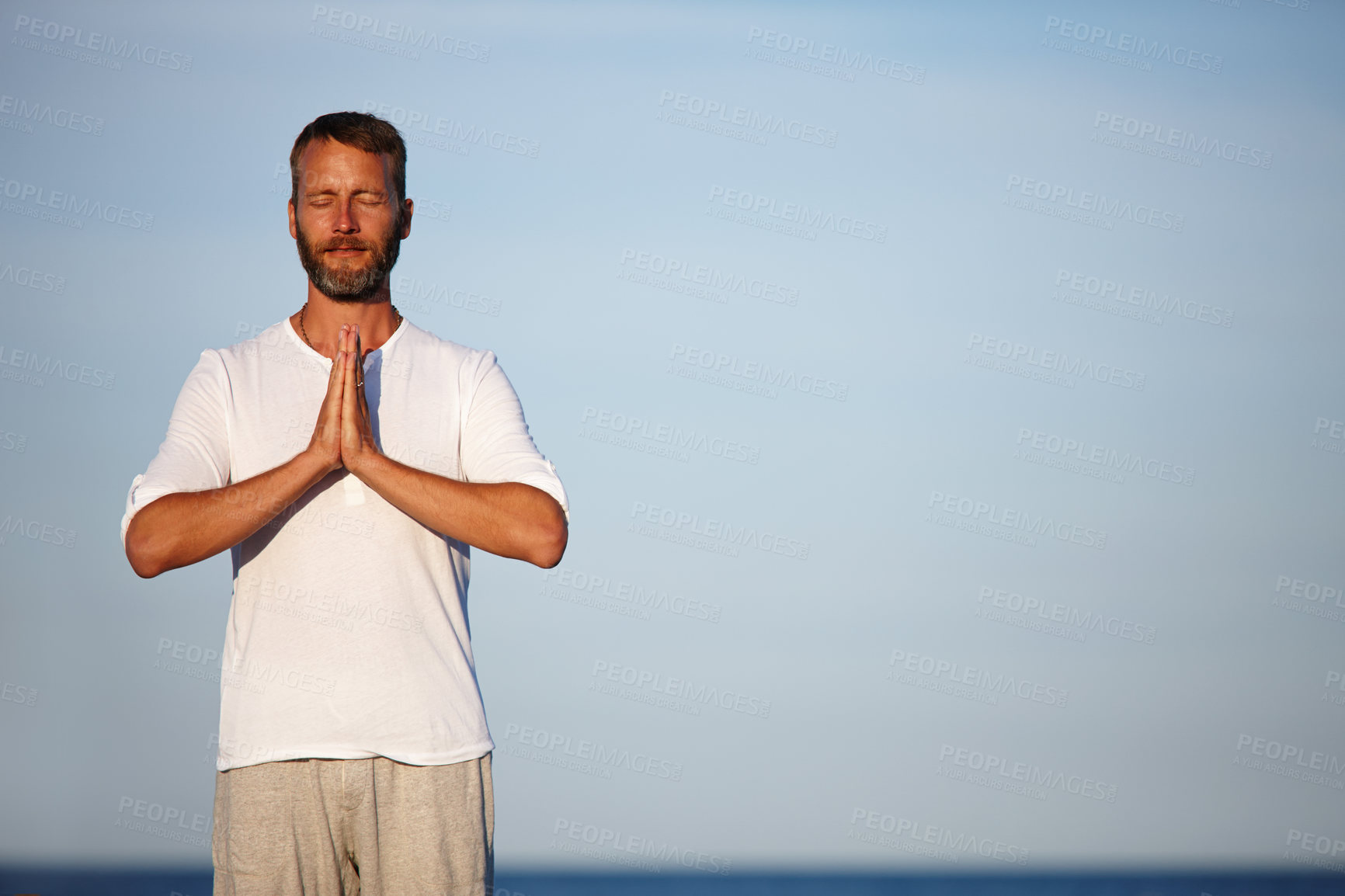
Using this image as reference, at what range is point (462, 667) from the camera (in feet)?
6.49

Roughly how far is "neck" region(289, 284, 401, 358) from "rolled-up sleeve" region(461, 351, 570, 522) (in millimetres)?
191

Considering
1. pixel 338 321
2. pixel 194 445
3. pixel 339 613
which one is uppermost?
pixel 338 321

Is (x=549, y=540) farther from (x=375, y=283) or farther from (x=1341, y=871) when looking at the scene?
(x=1341, y=871)

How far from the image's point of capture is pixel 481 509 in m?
1.92

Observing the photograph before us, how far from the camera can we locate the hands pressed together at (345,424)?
189 cm

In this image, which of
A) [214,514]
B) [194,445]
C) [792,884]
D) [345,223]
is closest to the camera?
[214,514]

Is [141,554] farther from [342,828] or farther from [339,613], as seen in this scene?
[342,828]

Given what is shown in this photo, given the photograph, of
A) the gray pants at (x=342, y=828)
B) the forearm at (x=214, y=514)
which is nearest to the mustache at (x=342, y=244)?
the forearm at (x=214, y=514)

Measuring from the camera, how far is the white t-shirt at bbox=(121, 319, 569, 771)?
6.22ft

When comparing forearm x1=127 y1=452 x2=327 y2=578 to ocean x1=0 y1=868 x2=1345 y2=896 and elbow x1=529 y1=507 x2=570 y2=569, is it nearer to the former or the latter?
elbow x1=529 y1=507 x2=570 y2=569

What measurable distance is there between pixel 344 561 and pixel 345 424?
233mm

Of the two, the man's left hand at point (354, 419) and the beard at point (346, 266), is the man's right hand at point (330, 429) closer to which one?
the man's left hand at point (354, 419)

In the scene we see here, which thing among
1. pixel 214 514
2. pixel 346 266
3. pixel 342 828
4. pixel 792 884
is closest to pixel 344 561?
pixel 214 514

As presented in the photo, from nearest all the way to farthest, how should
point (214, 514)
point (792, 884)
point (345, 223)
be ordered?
point (214, 514) → point (345, 223) → point (792, 884)
